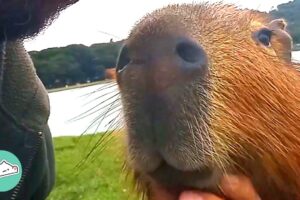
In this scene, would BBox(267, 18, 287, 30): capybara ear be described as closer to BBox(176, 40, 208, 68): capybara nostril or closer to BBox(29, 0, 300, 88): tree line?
BBox(29, 0, 300, 88): tree line

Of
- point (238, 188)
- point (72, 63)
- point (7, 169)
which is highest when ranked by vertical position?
point (238, 188)


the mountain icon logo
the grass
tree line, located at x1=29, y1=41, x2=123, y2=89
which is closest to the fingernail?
tree line, located at x1=29, y1=41, x2=123, y2=89

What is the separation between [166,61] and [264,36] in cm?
79

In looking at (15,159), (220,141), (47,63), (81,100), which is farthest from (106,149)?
(47,63)

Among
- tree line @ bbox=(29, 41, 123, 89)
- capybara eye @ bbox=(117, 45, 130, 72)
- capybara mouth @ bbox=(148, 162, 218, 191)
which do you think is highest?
capybara eye @ bbox=(117, 45, 130, 72)

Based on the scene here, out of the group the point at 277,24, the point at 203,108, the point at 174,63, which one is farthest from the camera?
the point at 277,24

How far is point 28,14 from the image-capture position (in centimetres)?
319

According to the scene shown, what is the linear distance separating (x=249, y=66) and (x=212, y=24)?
207mm

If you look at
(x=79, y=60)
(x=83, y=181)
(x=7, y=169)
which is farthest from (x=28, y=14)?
(x=83, y=181)

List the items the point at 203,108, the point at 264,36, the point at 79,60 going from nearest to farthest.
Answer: the point at 203,108
the point at 264,36
the point at 79,60

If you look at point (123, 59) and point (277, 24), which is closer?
point (123, 59)

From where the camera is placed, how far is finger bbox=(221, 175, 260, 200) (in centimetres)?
250

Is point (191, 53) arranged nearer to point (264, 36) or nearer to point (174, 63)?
point (174, 63)

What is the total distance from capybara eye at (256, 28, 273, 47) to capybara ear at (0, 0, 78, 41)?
0.81 meters
